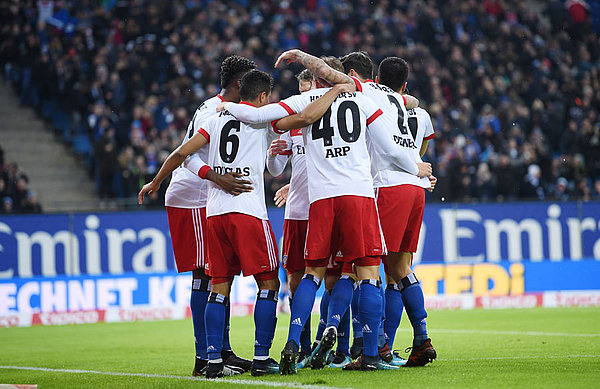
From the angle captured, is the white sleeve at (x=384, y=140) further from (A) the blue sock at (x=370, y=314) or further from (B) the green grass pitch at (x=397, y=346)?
(B) the green grass pitch at (x=397, y=346)

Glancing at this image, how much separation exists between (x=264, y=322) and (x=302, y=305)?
31 cm

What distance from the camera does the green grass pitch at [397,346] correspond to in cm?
609

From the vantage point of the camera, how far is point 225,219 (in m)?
6.77

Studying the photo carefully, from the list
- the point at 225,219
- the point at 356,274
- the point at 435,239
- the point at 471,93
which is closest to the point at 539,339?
the point at 356,274

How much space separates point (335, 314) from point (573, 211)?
12444 millimetres

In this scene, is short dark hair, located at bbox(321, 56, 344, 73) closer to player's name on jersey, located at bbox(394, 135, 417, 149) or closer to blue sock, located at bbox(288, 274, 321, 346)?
player's name on jersey, located at bbox(394, 135, 417, 149)

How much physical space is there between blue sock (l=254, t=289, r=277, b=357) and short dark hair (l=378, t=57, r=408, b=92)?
2085 millimetres

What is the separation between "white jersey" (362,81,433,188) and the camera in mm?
7195

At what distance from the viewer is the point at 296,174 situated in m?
7.59

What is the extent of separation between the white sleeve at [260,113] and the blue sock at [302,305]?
48.2 inches

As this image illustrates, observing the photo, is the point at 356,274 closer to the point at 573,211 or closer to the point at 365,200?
the point at 365,200

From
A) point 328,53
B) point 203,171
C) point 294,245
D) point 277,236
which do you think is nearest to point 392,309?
point 294,245

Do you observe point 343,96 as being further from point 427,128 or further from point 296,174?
point 427,128

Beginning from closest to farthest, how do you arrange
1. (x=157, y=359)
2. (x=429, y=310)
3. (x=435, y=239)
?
(x=157, y=359), (x=429, y=310), (x=435, y=239)
